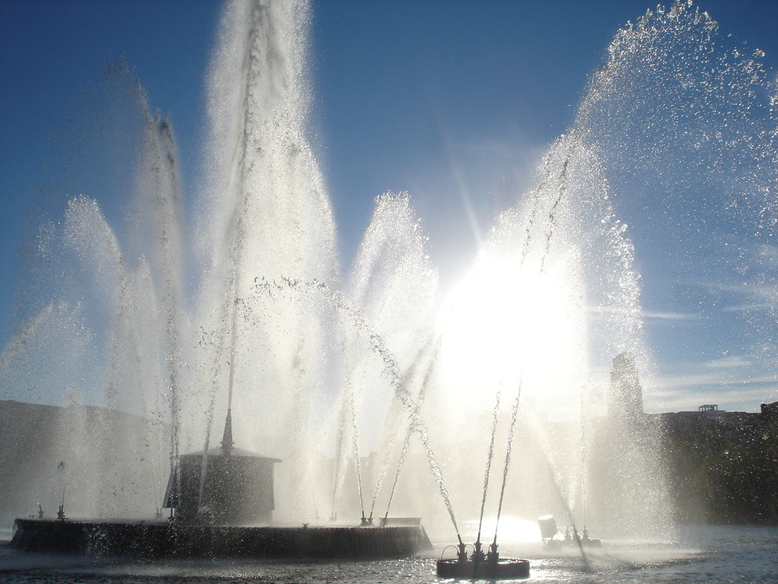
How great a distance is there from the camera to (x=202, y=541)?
20.3m

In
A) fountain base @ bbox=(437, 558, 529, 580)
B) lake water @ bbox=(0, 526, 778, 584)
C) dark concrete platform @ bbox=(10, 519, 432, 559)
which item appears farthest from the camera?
dark concrete platform @ bbox=(10, 519, 432, 559)

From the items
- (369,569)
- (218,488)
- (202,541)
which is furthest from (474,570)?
(218,488)

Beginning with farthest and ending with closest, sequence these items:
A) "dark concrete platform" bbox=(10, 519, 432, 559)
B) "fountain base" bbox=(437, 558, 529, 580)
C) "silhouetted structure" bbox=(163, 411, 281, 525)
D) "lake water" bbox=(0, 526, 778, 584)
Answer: "silhouetted structure" bbox=(163, 411, 281, 525) < "dark concrete platform" bbox=(10, 519, 432, 559) < "fountain base" bbox=(437, 558, 529, 580) < "lake water" bbox=(0, 526, 778, 584)

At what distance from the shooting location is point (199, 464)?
24703 millimetres

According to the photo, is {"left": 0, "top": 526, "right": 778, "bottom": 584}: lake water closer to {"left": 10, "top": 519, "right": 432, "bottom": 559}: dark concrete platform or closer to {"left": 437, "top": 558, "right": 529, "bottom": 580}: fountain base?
{"left": 10, "top": 519, "right": 432, "bottom": 559}: dark concrete platform

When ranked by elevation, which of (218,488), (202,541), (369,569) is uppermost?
(218,488)

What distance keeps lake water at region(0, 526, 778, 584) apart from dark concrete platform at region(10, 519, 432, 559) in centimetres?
49

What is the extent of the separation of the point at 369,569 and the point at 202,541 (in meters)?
5.54

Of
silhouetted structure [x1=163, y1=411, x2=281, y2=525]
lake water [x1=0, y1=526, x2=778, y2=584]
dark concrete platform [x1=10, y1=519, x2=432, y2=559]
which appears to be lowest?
lake water [x1=0, y1=526, x2=778, y2=584]

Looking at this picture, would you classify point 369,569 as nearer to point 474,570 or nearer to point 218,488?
point 474,570

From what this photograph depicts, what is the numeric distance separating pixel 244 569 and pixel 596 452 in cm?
6006

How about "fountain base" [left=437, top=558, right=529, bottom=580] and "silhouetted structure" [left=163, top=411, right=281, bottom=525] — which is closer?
"fountain base" [left=437, top=558, right=529, bottom=580]

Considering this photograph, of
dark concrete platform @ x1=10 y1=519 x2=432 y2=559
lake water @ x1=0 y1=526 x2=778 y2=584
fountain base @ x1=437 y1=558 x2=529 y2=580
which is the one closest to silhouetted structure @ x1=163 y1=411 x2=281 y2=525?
dark concrete platform @ x1=10 y1=519 x2=432 y2=559

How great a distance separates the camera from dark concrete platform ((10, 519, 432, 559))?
66.3ft
